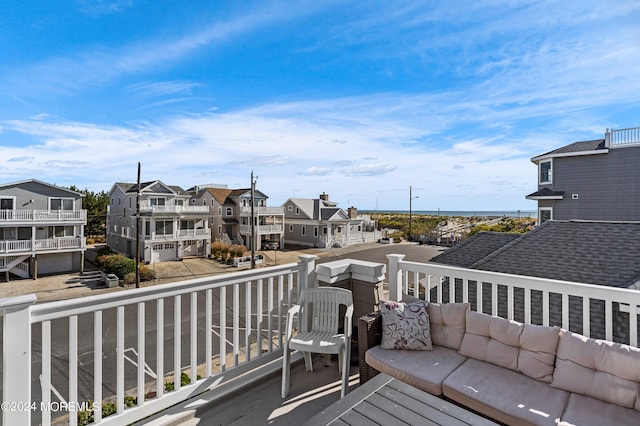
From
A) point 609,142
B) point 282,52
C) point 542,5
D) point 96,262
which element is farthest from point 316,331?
point 96,262

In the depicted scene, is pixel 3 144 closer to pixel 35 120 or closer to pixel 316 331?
pixel 35 120

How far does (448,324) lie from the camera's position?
2.38m

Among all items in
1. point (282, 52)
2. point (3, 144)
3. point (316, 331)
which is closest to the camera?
point (316, 331)

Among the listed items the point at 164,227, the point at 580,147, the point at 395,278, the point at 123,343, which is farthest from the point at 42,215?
the point at 580,147

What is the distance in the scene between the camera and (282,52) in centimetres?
792

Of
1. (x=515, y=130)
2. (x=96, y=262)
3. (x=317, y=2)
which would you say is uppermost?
(x=317, y=2)

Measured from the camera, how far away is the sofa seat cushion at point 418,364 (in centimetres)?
198

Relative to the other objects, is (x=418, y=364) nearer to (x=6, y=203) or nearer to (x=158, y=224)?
(x=158, y=224)

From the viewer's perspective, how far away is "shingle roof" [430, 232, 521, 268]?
672 cm

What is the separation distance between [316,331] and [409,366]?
929mm

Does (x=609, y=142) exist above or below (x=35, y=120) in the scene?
below

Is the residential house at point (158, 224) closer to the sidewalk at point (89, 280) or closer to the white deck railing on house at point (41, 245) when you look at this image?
the sidewalk at point (89, 280)

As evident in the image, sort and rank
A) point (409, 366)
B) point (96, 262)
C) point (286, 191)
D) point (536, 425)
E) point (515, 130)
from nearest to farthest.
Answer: point (536, 425) → point (409, 366) → point (515, 130) → point (96, 262) → point (286, 191)

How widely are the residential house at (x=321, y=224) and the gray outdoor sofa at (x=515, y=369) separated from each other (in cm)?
2237
